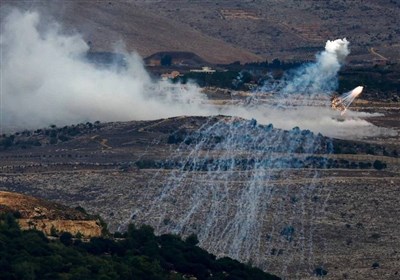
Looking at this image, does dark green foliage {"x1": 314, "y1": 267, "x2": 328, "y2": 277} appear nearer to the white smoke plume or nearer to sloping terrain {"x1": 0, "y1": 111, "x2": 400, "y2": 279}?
sloping terrain {"x1": 0, "y1": 111, "x2": 400, "y2": 279}

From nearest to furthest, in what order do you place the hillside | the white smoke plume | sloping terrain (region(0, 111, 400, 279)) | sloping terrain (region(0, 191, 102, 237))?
the hillside, sloping terrain (region(0, 191, 102, 237)), sloping terrain (region(0, 111, 400, 279)), the white smoke plume

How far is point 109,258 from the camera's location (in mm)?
100750

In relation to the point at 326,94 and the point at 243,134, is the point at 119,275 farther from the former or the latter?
the point at 326,94

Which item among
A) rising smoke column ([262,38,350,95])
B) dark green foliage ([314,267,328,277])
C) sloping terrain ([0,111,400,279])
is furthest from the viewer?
rising smoke column ([262,38,350,95])

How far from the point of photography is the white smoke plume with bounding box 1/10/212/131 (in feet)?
566

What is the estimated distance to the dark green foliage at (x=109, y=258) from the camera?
9512cm

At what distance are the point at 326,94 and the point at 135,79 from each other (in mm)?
21785

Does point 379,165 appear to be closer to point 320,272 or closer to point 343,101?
point 343,101

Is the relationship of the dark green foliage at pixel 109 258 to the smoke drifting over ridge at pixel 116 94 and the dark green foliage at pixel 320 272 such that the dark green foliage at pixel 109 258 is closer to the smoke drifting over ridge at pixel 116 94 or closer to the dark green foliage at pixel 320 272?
the dark green foliage at pixel 320 272

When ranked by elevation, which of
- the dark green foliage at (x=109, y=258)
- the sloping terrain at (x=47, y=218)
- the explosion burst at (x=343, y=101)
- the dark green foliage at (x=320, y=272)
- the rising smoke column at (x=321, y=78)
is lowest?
the dark green foliage at (x=320, y=272)

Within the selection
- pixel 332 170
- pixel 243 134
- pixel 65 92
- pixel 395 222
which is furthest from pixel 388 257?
pixel 65 92

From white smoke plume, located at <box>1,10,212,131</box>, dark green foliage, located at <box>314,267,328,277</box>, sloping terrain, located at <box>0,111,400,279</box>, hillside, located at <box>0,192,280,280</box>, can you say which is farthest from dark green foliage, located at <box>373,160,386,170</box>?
hillside, located at <box>0,192,280,280</box>

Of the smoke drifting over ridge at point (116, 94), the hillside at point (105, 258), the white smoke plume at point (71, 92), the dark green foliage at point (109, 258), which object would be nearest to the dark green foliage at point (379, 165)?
the smoke drifting over ridge at point (116, 94)

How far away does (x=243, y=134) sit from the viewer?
151 metres
